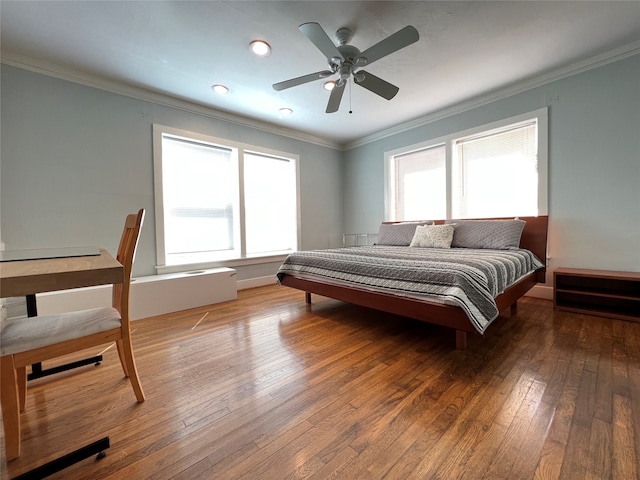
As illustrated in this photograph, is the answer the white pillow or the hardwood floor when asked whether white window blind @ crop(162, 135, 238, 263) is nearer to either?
the hardwood floor

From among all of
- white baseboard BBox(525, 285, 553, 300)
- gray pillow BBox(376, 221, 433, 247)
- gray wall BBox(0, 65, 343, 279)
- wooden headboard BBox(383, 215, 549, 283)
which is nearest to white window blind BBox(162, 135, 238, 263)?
gray wall BBox(0, 65, 343, 279)

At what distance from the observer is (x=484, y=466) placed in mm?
929

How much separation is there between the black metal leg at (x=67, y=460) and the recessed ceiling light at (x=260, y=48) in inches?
112

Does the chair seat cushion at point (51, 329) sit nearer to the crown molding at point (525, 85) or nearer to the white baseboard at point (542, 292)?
the white baseboard at point (542, 292)

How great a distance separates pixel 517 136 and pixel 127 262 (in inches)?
166

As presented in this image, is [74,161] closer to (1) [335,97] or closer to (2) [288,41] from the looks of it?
(2) [288,41]

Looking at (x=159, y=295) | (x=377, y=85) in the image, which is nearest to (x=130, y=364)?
(x=159, y=295)

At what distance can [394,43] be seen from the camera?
181 cm

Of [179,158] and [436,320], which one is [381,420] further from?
[179,158]

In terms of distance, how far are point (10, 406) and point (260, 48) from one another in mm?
2804

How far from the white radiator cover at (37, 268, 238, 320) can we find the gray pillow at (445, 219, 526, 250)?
9.69ft

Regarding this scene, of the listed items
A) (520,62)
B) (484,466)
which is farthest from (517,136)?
(484,466)

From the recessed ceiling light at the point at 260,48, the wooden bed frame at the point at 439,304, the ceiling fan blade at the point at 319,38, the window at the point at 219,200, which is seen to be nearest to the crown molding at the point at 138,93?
the window at the point at 219,200

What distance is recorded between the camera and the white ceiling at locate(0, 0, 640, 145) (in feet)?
6.27
